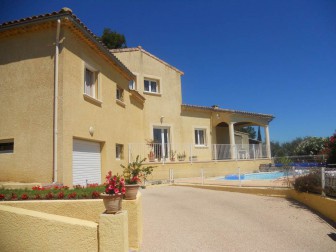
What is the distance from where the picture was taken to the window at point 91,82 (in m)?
11.6

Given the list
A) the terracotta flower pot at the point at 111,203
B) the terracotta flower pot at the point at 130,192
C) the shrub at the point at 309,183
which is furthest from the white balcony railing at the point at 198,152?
the terracotta flower pot at the point at 111,203

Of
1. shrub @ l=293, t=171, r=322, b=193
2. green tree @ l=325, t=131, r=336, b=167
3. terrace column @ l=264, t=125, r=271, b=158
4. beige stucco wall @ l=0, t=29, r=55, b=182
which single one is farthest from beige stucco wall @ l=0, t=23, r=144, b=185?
terrace column @ l=264, t=125, r=271, b=158

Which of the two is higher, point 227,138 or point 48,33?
point 48,33

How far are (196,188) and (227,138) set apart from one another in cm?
1273

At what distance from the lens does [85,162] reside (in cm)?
1074

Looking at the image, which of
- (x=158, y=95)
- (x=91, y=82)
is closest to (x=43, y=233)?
(x=91, y=82)

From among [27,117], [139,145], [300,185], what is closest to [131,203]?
[27,117]

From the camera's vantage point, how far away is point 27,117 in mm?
9352

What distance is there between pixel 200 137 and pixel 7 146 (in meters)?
16.2

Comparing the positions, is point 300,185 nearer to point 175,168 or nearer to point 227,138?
point 175,168

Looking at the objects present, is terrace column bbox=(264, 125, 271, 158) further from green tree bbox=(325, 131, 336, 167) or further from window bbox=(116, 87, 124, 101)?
window bbox=(116, 87, 124, 101)

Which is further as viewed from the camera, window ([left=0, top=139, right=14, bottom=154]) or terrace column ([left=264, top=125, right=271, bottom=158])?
terrace column ([left=264, top=125, right=271, bottom=158])

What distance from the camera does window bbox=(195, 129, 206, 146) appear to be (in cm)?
2311

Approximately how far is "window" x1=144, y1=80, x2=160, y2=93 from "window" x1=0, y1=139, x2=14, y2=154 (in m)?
12.1
